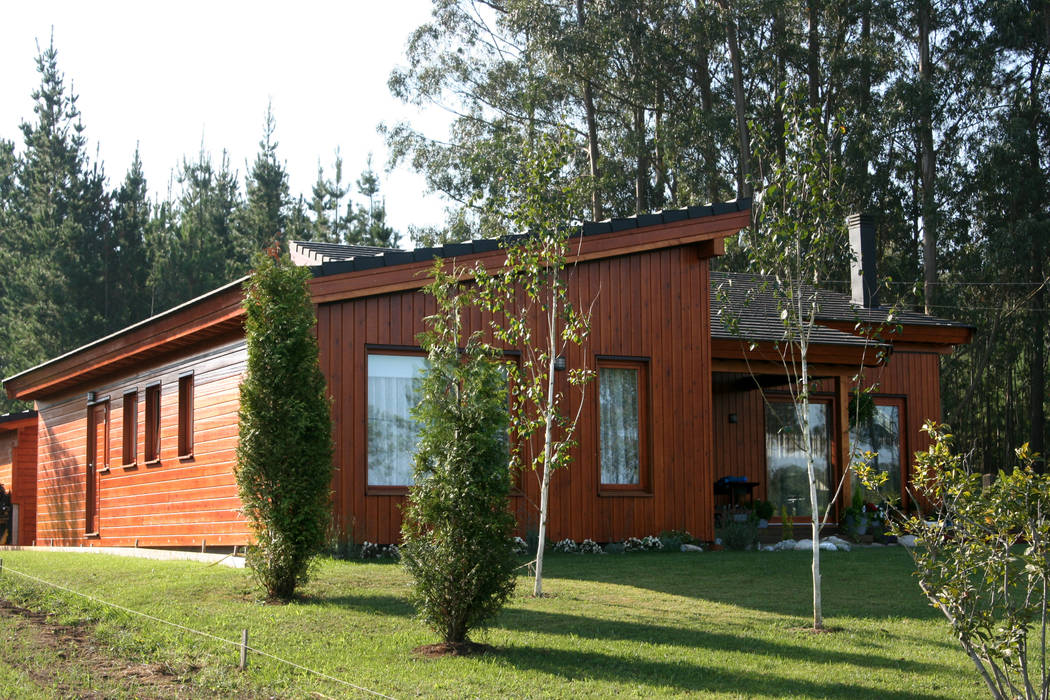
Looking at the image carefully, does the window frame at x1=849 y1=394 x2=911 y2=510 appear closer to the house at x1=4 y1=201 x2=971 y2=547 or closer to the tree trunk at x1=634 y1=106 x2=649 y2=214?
the house at x1=4 y1=201 x2=971 y2=547

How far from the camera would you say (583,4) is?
28703 millimetres

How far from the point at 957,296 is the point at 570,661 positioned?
2549 centimetres

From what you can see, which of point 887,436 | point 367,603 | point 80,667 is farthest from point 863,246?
point 80,667

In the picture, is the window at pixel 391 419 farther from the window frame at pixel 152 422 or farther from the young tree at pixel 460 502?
the young tree at pixel 460 502

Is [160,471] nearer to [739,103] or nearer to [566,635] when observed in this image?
[566,635]

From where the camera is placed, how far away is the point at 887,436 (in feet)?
63.2

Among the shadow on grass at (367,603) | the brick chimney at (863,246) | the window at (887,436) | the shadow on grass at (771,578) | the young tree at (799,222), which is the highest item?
the brick chimney at (863,246)

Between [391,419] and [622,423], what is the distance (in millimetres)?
3167

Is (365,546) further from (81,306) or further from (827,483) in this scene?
(81,306)

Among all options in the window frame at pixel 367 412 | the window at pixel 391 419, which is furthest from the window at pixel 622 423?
the window frame at pixel 367 412

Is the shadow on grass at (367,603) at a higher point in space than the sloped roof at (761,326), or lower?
lower

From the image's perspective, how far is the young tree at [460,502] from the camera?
7.09 meters

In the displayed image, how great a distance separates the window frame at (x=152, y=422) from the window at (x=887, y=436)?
11361mm

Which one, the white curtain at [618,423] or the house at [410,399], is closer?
the house at [410,399]
